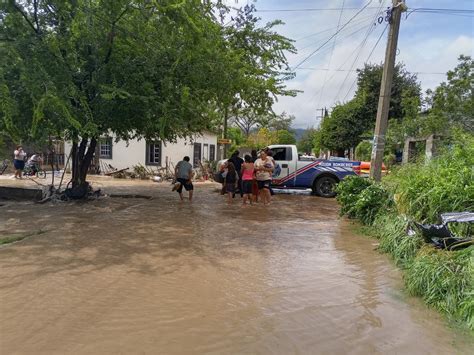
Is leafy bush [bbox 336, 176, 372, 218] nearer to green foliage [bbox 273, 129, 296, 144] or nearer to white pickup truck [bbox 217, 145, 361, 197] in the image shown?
white pickup truck [bbox 217, 145, 361, 197]

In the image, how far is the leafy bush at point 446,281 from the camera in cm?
441

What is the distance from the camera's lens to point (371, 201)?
916cm

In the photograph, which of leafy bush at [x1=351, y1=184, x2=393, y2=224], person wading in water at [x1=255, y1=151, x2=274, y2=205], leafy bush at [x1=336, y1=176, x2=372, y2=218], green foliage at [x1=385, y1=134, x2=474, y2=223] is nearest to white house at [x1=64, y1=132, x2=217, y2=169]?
person wading in water at [x1=255, y1=151, x2=274, y2=205]

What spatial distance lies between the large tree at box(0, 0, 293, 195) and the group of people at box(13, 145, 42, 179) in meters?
8.78

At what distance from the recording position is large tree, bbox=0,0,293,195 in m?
9.68

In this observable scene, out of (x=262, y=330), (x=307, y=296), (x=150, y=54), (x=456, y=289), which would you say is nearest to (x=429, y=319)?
(x=456, y=289)

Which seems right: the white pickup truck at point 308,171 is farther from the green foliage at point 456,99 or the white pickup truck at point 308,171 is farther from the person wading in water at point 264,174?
the green foliage at point 456,99

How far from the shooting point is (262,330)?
4.06m

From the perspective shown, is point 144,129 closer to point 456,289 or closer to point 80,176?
point 80,176

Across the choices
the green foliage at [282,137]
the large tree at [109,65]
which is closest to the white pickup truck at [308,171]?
the large tree at [109,65]

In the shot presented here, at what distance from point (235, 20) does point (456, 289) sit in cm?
1171

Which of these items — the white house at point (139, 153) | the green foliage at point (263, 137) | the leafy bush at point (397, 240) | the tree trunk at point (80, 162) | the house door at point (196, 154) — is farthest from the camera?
the green foliage at point (263, 137)

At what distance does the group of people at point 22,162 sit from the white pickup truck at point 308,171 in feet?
37.6

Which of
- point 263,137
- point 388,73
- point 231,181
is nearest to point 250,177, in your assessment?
point 231,181
